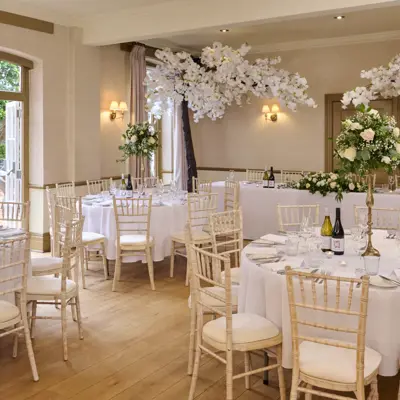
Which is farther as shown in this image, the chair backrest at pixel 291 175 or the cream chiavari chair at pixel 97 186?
the chair backrest at pixel 291 175

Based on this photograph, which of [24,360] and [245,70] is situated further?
[245,70]

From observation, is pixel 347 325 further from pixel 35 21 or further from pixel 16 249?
pixel 35 21

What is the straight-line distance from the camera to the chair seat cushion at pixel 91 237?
6.58 metres

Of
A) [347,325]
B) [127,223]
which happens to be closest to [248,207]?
[127,223]

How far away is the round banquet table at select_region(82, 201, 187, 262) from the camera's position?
A: 682 cm

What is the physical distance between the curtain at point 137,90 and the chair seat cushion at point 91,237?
3.56m

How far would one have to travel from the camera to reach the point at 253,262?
3828mm

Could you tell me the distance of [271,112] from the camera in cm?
1182

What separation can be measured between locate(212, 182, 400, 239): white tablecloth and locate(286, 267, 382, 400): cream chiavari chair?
4.80 metres

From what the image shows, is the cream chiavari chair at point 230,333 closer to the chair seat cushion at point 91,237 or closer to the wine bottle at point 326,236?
the wine bottle at point 326,236

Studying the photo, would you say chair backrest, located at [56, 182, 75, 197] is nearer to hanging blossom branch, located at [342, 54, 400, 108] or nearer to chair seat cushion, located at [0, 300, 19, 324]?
chair seat cushion, located at [0, 300, 19, 324]

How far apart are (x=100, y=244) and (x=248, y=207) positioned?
3.00 meters

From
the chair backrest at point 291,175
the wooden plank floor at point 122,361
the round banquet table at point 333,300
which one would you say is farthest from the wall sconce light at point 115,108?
the round banquet table at point 333,300

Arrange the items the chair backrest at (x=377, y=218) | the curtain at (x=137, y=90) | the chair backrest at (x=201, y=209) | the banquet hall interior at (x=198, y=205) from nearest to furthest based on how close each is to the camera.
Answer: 1. the banquet hall interior at (x=198, y=205)
2. the chair backrest at (x=377, y=218)
3. the chair backrest at (x=201, y=209)
4. the curtain at (x=137, y=90)
